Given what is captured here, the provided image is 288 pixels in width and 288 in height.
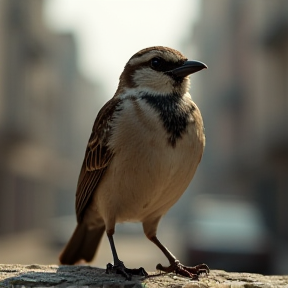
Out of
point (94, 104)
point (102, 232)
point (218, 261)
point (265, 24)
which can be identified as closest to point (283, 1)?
point (265, 24)

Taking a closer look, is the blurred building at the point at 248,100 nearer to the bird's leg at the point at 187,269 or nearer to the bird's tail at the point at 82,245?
the bird's tail at the point at 82,245

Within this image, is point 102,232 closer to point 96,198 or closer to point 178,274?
point 96,198

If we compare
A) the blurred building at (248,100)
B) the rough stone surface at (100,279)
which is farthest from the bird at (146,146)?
the blurred building at (248,100)

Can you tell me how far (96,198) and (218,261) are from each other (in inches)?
300

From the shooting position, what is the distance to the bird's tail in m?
4.15

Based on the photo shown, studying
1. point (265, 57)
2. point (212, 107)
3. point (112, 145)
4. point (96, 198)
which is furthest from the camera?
point (212, 107)

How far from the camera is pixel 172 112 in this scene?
3.28 meters

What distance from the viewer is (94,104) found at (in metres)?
61.4

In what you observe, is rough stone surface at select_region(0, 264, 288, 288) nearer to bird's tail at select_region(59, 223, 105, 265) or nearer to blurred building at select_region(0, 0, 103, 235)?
bird's tail at select_region(59, 223, 105, 265)

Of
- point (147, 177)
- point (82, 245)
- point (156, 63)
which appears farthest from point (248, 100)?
point (147, 177)

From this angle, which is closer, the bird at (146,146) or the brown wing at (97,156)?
the bird at (146,146)

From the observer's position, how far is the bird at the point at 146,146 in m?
3.14

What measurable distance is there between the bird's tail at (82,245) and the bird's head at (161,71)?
1108mm

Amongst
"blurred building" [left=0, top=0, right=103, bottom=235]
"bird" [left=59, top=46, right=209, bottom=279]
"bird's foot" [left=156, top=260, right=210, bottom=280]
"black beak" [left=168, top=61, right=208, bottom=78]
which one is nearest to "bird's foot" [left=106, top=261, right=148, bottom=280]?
"bird" [left=59, top=46, right=209, bottom=279]
